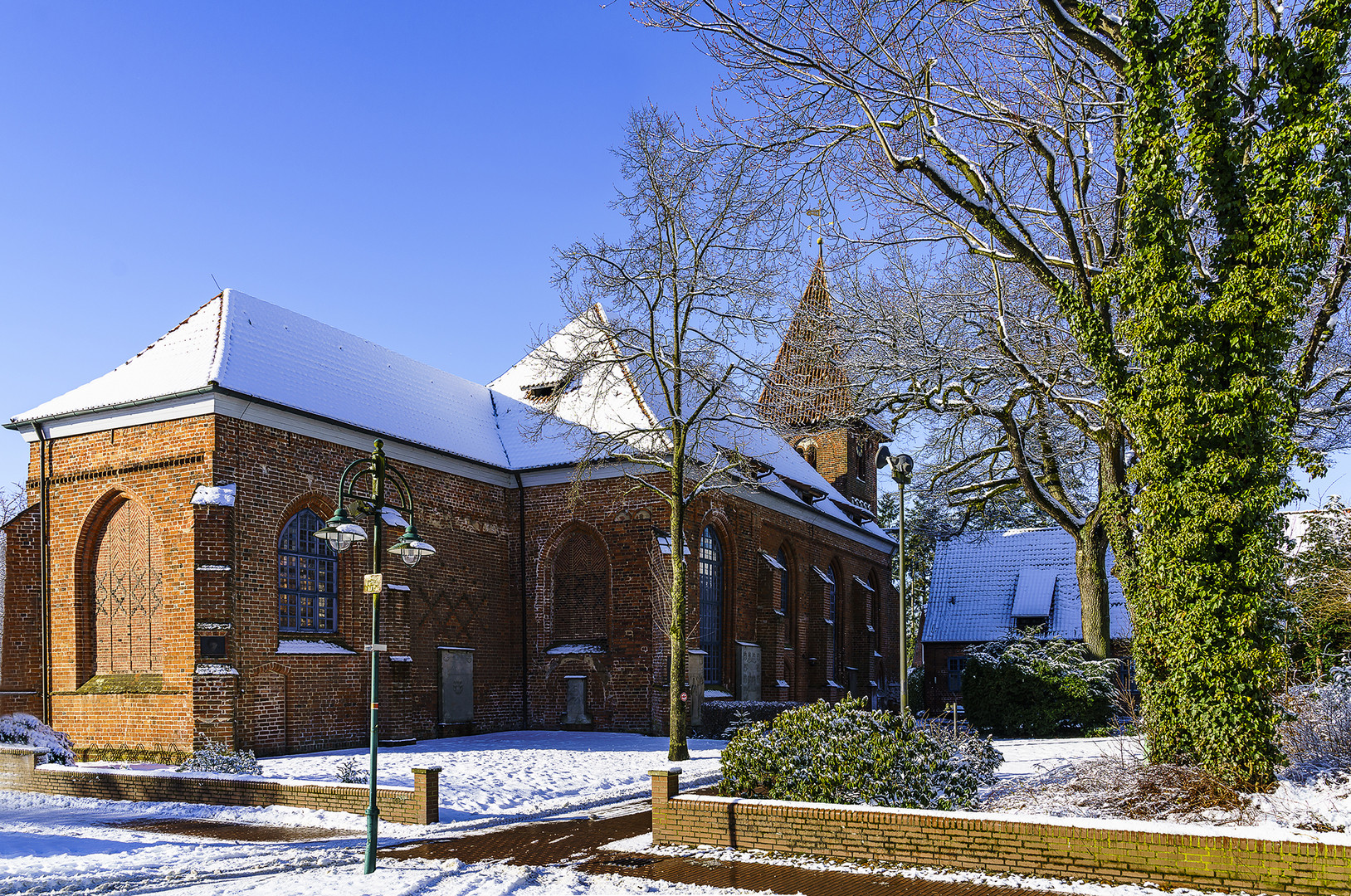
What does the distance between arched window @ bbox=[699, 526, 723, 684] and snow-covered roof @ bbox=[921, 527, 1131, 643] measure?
10.8 m

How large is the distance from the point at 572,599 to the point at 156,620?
31.4 feet

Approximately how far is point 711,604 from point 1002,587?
14.4 m

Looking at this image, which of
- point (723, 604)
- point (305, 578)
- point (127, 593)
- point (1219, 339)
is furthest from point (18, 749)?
point (1219, 339)

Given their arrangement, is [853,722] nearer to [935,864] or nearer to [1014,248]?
[935,864]

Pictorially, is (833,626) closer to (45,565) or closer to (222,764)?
(222,764)

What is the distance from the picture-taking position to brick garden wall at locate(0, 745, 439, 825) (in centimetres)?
1218

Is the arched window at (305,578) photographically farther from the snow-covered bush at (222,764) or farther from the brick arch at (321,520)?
the snow-covered bush at (222,764)

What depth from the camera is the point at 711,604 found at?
2684cm

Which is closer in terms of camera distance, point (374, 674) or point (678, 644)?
point (374, 674)

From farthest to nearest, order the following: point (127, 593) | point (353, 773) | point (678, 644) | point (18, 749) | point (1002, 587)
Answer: point (1002, 587)
point (127, 593)
point (678, 644)
point (18, 749)
point (353, 773)

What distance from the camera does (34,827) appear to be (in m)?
12.5

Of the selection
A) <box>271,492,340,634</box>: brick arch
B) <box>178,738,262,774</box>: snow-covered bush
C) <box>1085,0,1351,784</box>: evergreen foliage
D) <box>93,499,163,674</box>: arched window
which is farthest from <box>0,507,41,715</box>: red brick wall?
<box>1085,0,1351,784</box>: evergreen foliage

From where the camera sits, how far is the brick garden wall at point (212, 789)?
1218 cm

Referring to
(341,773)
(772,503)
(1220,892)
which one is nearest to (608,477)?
(772,503)
